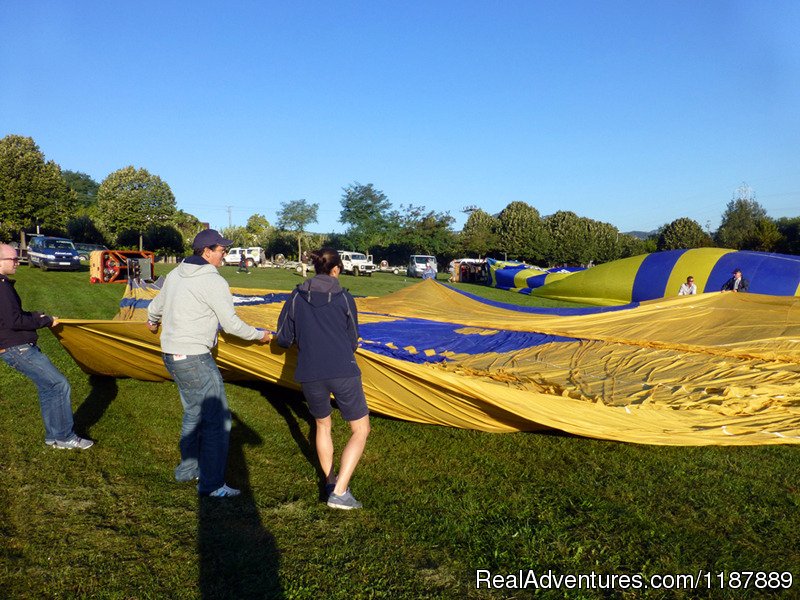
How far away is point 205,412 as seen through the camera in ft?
12.7

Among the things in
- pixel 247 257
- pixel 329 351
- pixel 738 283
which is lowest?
pixel 329 351

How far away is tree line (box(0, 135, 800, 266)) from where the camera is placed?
47875 millimetres

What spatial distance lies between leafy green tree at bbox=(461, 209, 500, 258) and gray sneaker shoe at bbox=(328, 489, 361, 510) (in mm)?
53141

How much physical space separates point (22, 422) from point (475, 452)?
3.98 m

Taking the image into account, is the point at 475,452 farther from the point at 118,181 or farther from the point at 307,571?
the point at 118,181

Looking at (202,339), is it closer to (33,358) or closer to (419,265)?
(33,358)

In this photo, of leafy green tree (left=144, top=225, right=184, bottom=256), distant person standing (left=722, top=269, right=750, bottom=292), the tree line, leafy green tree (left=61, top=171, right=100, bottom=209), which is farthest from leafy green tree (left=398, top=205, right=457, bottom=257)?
leafy green tree (left=61, top=171, right=100, bottom=209)

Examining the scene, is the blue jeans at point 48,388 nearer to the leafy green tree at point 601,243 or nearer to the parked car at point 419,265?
the parked car at point 419,265

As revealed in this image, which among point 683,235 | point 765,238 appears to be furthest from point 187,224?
point 765,238

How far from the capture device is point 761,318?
7.71 m

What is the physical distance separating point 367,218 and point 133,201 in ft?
69.6

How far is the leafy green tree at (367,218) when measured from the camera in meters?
57.6

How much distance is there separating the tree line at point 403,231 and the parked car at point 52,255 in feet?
53.0

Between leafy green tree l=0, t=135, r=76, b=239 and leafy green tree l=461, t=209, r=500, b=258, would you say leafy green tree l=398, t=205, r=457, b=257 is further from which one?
leafy green tree l=0, t=135, r=76, b=239
